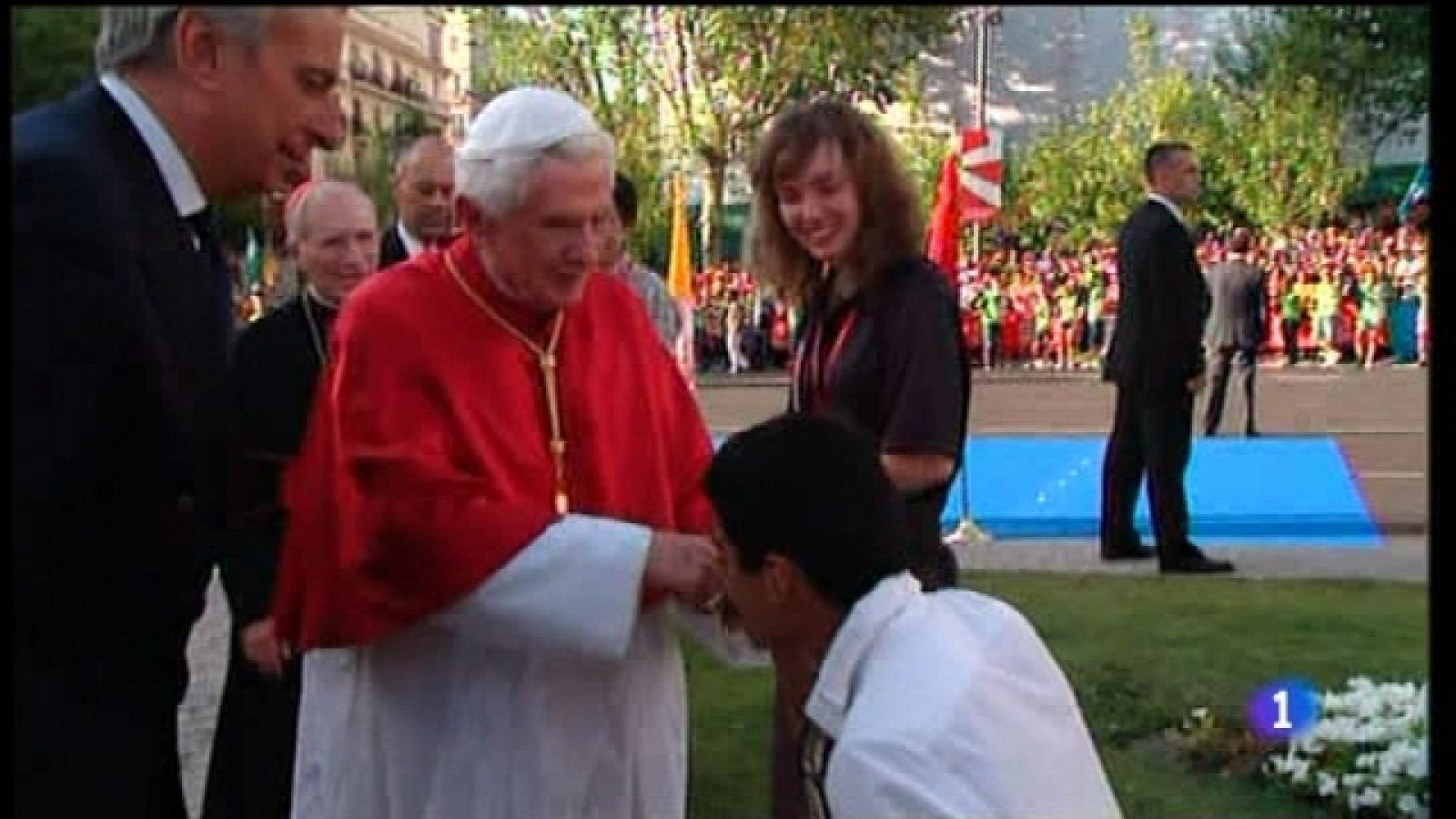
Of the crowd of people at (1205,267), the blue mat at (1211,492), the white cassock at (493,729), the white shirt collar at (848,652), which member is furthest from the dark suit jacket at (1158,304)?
the white shirt collar at (848,652)

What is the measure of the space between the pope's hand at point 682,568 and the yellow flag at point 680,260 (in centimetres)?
253

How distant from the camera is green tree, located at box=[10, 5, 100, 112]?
1618 millimetres

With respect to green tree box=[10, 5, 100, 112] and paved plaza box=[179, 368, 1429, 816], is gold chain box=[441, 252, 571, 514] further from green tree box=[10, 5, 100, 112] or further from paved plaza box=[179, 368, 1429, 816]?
green tree box=[10, 5, 100, 112]

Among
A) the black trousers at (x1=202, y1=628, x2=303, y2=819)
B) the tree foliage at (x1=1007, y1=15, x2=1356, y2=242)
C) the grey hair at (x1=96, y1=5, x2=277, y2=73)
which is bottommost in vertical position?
the black trousers at (x1=202, y1=628, x2=303, y2=819)

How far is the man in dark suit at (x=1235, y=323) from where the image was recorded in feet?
36.2

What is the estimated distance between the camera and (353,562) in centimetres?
253

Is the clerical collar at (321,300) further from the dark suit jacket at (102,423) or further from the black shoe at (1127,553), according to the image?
the black shoe at (1127,553)

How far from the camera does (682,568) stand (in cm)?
253


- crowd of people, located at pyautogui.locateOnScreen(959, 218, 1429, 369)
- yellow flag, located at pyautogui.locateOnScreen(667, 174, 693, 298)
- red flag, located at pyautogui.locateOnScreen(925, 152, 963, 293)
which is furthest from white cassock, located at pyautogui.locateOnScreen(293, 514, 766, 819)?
crowd of people, located at pyautogui.locateOnScreen(959, 218, 1429, 369)

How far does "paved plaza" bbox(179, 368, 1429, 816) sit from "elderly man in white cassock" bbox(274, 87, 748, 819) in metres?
0.33

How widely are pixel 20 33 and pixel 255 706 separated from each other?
8.18 feet

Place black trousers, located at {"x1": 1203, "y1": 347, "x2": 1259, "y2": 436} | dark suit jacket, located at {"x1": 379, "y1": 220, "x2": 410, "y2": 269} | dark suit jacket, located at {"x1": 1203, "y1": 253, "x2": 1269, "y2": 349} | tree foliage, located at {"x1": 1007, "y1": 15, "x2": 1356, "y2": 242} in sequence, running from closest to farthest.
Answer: dark suit jacket, located at {"x1": 379, "y1": 220, "x2": 410, "y2": 269}
tree foliage, located at {"x1": 1007, "y1": 15, "x2": 1356, "y2": 242}
dark suit jacket, located at {"x1": 1203, "y1": 253, "x2": 1269, "y2": 349}
black trousers, located at {"x1": 1203, "y1": 347, "x2": 1259, "y2": 436}

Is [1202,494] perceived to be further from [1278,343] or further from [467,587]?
[467,587]
